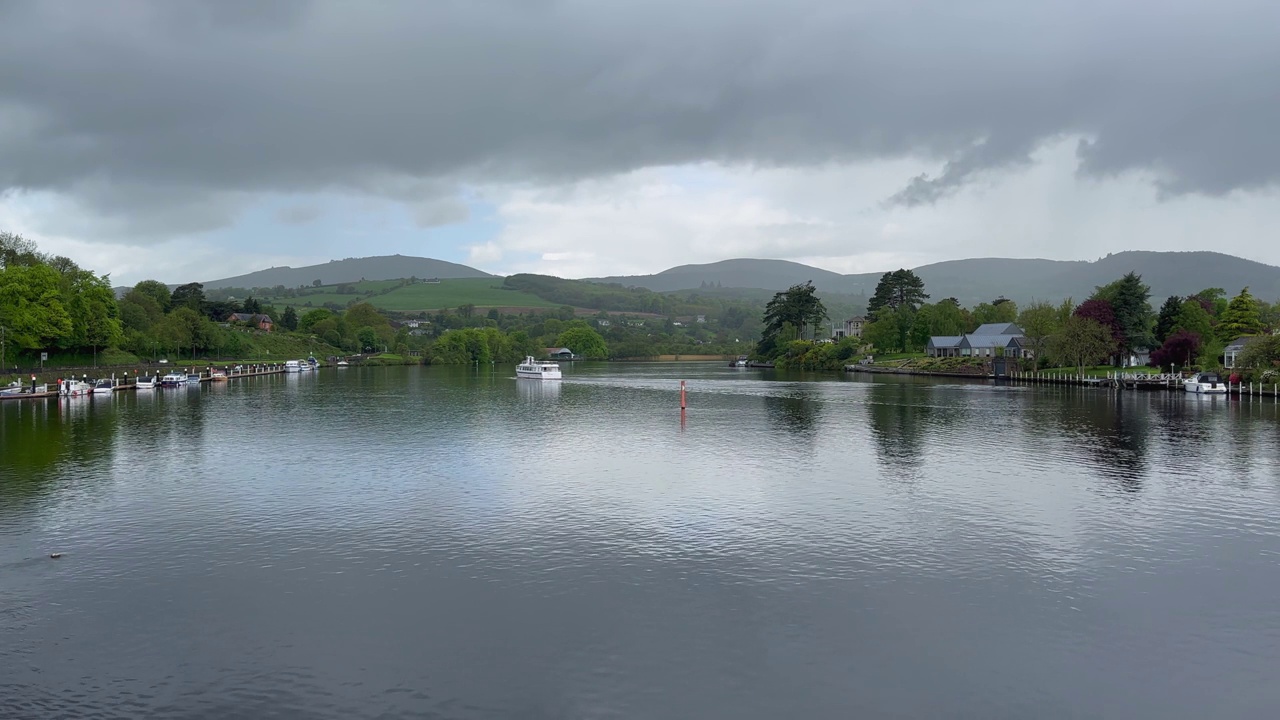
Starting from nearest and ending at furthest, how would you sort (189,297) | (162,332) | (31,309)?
(31,309)
(162,332)
(189,297)

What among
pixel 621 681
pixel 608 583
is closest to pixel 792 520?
pixel 608 583

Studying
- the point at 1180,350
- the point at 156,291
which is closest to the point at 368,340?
the point at 156,291

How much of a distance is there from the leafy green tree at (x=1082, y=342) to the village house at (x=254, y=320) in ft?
436

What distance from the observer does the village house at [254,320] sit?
5965 inches

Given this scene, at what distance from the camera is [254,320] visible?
504ft

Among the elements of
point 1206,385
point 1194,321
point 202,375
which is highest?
point 1194,321

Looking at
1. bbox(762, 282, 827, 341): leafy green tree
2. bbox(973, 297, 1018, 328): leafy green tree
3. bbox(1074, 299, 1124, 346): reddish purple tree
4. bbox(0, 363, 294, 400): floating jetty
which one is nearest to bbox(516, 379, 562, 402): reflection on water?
bbox(0, 363, 294, 400): floating jetty

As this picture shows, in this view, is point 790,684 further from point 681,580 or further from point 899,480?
point 899,480

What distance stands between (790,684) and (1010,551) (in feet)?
30.3

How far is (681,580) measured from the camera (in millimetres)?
16562

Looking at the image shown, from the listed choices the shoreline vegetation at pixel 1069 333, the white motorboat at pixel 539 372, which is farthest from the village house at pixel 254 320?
the shoreline vegetation at pixel 1069 333

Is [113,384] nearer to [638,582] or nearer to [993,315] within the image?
[638,582]

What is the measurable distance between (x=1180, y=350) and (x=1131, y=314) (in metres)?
15.1

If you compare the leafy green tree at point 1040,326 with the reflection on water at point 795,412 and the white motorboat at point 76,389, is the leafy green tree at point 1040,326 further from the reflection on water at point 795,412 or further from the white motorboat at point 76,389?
the white motorboat at point 76,389
